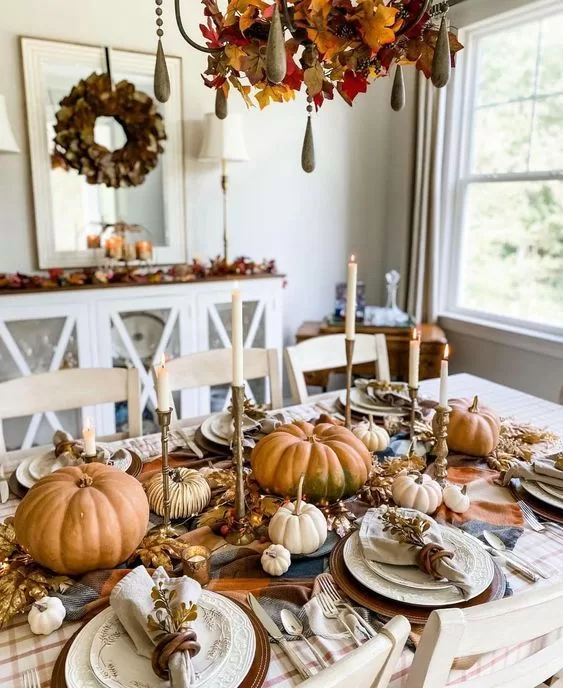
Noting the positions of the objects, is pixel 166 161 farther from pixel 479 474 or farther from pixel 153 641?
pixel 153 641

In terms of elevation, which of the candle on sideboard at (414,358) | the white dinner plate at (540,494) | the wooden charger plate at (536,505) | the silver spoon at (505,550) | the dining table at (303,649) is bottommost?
the dining table at (303,649)

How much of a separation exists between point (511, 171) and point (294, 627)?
9.30 feet

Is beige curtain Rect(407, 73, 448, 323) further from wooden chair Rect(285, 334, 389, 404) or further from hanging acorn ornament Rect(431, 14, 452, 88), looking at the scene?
hanging acorn ornament Rect(431, 14, 452, 88)

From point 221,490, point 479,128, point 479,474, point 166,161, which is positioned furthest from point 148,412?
point 479,128

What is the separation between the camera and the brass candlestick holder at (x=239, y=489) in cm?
100

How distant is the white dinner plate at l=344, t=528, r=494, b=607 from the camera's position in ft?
2.81

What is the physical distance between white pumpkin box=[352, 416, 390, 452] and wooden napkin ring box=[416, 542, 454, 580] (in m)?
0.44

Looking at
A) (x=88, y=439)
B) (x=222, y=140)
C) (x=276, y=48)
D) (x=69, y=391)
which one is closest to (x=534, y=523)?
(x=88, y=439)

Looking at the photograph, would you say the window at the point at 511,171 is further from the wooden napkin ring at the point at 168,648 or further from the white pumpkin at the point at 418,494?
the wooden napkin ring at the point at 168,648

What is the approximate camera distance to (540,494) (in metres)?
1.17

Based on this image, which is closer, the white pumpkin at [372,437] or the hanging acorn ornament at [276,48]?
the hanging acorn ornament at [276,48]

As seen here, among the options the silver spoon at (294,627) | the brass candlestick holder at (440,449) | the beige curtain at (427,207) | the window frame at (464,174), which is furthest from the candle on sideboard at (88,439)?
the beige curtain at (427,207)

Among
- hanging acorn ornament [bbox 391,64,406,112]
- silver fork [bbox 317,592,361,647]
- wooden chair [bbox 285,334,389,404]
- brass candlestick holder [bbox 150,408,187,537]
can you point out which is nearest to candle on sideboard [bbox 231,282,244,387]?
brass candlestick holder [bbox 150,408,187,537]

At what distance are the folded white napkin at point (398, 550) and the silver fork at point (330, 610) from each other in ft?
0.34
